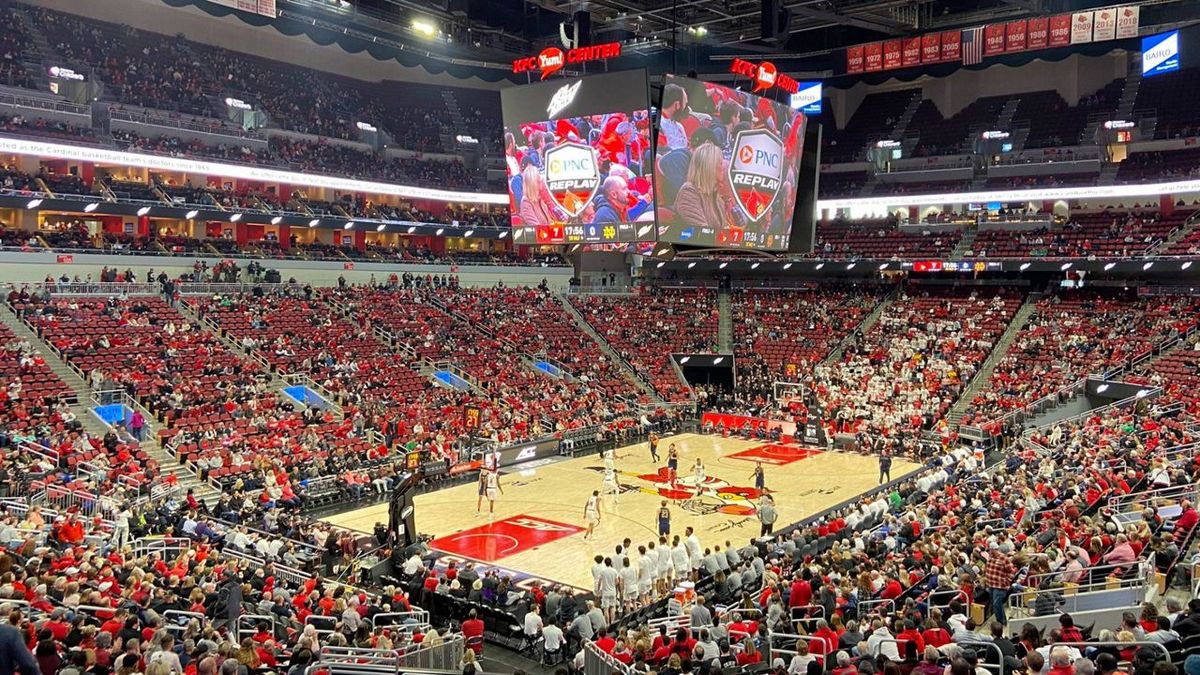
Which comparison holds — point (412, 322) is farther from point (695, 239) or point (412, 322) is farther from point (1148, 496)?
point (1148, 496)

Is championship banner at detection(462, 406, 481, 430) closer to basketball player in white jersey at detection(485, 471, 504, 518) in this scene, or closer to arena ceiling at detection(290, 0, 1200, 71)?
basketball player in white jersey at detection(485, 471, 504, 518)

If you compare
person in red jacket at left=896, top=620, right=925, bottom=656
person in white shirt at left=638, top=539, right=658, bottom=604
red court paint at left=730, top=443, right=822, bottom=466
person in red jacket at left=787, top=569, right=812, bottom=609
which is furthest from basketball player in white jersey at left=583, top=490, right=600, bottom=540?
red court paint at left=730, top=443, right=822, bottom=466

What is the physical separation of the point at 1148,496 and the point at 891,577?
5683 millimetres

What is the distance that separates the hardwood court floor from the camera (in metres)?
21.7

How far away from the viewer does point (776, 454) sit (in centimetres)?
3459

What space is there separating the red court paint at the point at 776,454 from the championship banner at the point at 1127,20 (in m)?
21.9

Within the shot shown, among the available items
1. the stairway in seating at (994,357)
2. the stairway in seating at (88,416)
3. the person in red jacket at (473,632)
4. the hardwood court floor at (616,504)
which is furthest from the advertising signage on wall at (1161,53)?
the stairway in seating at (88,416)

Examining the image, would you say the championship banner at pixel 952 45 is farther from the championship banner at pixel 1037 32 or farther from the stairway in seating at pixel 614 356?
the stairway in seating at pixel 614 356

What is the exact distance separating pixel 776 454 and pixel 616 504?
10.7 metres

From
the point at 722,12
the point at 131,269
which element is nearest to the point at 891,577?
the point at 722,12

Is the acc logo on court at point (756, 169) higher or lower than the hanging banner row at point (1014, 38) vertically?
lower

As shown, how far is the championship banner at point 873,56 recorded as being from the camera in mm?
45125

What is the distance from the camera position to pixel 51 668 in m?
8.00

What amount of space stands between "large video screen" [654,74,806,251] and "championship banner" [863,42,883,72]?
23.2 metres
